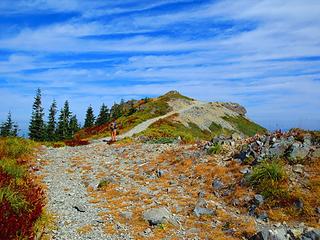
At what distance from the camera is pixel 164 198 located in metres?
15.9

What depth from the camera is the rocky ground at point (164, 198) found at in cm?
1192

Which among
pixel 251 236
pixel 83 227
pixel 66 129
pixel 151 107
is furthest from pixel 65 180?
pixel 66 129

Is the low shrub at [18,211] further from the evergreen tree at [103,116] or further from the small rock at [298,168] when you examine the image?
the evergreen tree at [103,116]

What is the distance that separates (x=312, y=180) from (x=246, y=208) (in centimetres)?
324

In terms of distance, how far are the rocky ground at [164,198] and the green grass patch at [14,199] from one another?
132 cm

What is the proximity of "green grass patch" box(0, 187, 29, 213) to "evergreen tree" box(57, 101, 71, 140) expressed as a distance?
84271 mm

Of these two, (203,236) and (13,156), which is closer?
(203,236)

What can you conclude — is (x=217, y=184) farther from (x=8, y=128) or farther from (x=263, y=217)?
(x=8, y=128)

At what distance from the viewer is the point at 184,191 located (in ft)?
55.7

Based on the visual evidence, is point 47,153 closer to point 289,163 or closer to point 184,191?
point 184,191

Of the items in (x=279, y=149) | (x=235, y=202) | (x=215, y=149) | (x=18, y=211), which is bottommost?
(x=235, y=202)

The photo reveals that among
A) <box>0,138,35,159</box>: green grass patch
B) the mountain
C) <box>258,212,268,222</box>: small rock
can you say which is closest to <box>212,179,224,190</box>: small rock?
<box>258,212,268,222</box>: small rock

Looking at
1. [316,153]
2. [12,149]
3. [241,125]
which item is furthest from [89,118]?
[316,153]

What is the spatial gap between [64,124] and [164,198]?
85.5 metres
